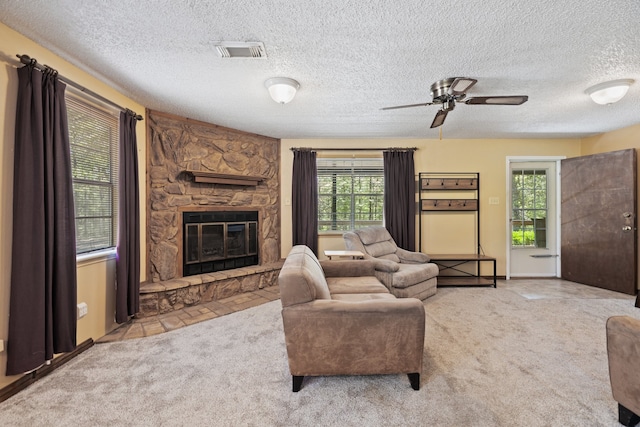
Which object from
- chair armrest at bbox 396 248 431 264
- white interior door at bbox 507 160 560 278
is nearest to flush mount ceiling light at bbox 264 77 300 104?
chair armrest at bbox 396 248 431 264

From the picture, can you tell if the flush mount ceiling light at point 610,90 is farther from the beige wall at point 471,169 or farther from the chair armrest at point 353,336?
the chair armrest at point 353,336

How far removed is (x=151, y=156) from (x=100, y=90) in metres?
0.88

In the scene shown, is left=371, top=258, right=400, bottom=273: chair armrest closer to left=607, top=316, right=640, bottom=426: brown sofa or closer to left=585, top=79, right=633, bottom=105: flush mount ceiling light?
left=607, top=316, right=640, bottom=426: brown sofa

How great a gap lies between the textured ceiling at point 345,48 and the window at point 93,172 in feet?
1.26

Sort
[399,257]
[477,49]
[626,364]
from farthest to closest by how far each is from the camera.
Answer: [399,257]
[477,49]
[626,364]

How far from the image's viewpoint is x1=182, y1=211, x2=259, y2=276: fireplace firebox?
3666 millimetres

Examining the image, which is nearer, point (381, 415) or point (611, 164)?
point (381, 415)

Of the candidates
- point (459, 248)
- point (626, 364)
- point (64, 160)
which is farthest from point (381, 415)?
point (459, 248)

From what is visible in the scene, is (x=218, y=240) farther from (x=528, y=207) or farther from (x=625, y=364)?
(x=528, y=207)

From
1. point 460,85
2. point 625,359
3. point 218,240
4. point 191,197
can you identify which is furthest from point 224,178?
point 625,359

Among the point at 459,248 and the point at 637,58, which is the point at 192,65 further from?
the point at 459,248

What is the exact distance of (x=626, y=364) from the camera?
1428mm

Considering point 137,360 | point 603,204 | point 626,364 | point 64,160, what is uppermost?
point 64,160

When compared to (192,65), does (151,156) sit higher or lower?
lower
